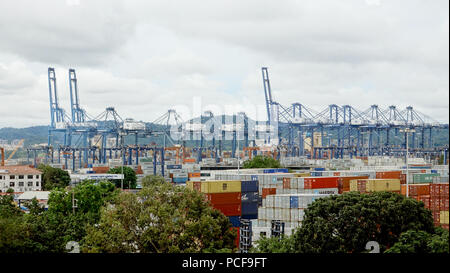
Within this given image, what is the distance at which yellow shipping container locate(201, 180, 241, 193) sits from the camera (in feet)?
96.1

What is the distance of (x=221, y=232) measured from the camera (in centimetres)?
2111

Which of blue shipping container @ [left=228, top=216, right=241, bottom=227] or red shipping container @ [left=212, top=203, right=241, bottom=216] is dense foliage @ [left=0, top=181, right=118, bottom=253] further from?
blue shipping container @ [left=228, top=216, right=241, bottom=227]

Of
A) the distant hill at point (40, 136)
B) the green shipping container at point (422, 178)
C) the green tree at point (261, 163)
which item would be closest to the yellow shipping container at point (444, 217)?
the green shipping container at point (422, 178)

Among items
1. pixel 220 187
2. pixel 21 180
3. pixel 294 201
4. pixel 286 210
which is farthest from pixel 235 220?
pixel 21 180

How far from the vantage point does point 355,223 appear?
20703mm

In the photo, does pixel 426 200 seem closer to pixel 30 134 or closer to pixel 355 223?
pixel 355 223

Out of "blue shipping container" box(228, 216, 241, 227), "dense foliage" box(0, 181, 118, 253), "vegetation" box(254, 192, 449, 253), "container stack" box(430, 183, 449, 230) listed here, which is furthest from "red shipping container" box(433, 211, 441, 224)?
"dense foliage" box(0, 181, 118, 253)

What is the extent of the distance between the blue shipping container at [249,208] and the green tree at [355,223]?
25.6ft

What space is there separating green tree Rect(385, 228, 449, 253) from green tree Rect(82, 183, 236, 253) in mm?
5386

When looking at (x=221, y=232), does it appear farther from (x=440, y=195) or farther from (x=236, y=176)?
(x=236, y=176)

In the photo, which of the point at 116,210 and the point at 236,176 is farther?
the point at 236,176
